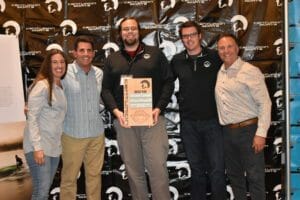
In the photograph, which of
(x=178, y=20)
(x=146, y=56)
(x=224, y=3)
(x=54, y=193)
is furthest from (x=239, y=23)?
(x=54, y=193)

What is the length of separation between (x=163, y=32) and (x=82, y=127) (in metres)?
1.24

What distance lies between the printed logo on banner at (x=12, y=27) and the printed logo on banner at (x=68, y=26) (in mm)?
432

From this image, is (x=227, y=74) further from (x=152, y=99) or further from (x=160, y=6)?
(x=160, y=6)

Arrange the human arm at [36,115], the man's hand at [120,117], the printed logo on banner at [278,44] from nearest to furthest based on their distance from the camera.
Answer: the human arm at [36,115] → the man's hand at [120,117] → the printed logo on banner at [278,44]

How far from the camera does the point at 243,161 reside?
3023mm

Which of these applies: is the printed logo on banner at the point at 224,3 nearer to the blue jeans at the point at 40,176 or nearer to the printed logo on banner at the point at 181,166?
the printed logo on banner at the point at 181,166

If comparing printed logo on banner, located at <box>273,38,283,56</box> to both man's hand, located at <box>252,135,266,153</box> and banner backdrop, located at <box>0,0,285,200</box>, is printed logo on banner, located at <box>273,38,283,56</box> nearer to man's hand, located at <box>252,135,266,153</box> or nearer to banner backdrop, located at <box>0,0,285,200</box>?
banner backdrop, located at <box>0,0,285,200</box>

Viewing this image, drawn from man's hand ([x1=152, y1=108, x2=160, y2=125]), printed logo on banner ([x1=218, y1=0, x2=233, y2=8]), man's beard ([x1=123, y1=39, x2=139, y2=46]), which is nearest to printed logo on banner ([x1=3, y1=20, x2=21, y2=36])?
man's beard ([x1=123, y1=39, x2=139, y2=46])

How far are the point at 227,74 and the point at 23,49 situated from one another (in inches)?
79.9

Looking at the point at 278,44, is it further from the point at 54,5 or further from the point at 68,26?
the point at 54,5

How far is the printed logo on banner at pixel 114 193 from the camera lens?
3.77 metres

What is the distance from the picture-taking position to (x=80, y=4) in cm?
370

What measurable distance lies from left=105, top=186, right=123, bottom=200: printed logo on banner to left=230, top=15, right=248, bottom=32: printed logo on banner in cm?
196

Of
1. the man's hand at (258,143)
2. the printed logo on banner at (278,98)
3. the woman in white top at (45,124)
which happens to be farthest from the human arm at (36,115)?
the printed logo on banner at (278,98)
